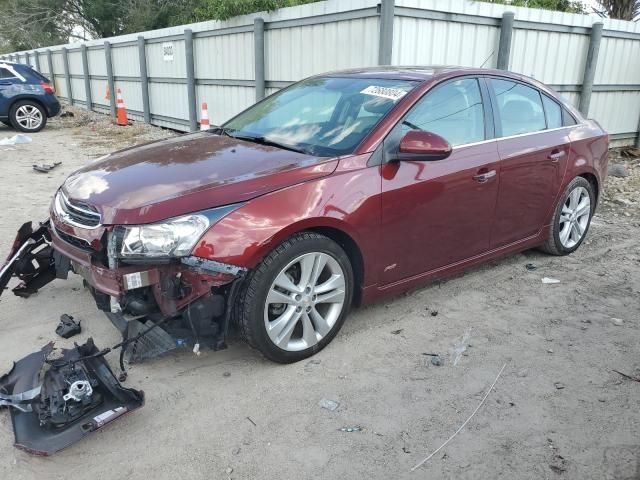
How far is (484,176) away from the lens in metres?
3.88

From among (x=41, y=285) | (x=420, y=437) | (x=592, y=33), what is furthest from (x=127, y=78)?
(x=420, y=437)

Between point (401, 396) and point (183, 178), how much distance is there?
1.68m

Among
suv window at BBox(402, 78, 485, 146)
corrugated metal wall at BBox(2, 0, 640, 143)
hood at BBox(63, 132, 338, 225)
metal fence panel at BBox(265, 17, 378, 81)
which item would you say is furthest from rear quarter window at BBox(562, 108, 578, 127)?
metal fence panel at BBox(265, 17, 378, 81)

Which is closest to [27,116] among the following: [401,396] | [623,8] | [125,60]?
[125,60]

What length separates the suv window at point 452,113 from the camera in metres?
3.62

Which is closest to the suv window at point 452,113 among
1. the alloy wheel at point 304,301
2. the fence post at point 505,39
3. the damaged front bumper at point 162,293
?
the alloy wheel at point 304,301

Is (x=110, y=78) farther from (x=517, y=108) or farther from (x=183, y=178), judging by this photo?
(x=183, y=178)

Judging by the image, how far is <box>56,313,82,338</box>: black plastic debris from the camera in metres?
3.52

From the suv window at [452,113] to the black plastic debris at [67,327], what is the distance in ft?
7.96

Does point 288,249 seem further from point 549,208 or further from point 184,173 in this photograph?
point 549,208

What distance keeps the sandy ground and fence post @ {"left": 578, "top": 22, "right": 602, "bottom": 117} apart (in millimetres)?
6625

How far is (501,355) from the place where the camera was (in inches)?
133

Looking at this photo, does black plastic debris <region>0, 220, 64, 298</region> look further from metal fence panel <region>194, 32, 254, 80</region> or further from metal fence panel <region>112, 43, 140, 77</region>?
metal fence panel <region>112, 43, 140, 77</region>

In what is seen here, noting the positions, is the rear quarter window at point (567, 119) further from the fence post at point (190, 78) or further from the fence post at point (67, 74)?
the fence post at point (67, 74)
